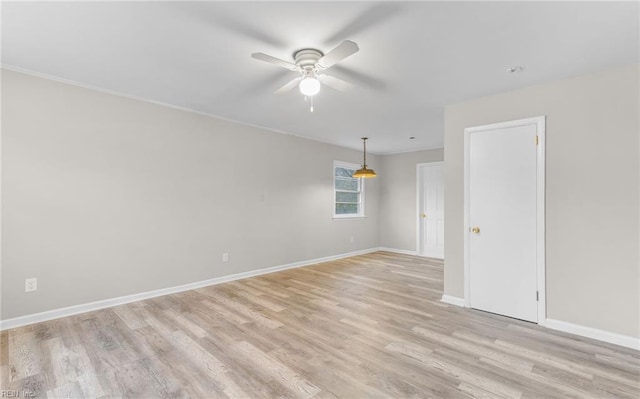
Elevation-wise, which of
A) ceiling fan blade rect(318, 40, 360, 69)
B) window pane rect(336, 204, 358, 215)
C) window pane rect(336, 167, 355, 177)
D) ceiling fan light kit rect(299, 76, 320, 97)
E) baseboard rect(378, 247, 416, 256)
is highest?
ceiling fan blade rect(318, 40, 360, 69)

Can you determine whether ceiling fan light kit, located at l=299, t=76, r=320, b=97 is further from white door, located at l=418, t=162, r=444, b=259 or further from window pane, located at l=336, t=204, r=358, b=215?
white door, located at l=418, t=162, r=444, b=259

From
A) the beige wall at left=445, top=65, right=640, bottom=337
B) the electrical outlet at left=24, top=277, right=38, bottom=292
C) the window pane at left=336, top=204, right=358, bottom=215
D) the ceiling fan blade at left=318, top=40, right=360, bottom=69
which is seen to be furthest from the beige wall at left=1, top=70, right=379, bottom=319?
the beige wall at left=445, top=65, right=640, bottom=337

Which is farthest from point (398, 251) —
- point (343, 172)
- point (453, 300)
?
point (453, 300)

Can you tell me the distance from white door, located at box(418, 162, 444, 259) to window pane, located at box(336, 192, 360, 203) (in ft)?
4.98

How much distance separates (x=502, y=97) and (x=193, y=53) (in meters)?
3.28

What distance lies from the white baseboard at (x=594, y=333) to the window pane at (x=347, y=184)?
4484 millimetres

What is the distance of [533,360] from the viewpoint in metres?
2.31

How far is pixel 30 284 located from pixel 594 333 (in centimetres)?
554

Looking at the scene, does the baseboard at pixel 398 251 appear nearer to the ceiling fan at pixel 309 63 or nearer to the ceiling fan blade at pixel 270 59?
the ceiling fan at pixel 309 63

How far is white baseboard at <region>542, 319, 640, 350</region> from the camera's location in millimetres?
2541

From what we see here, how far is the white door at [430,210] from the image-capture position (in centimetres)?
663

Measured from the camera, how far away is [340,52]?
6.84 ft

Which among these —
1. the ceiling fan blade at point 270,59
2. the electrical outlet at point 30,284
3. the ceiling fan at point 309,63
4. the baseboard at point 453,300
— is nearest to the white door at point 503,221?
the baseboard at point 453,300

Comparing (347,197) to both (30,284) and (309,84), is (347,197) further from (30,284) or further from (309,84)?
(30,284)
